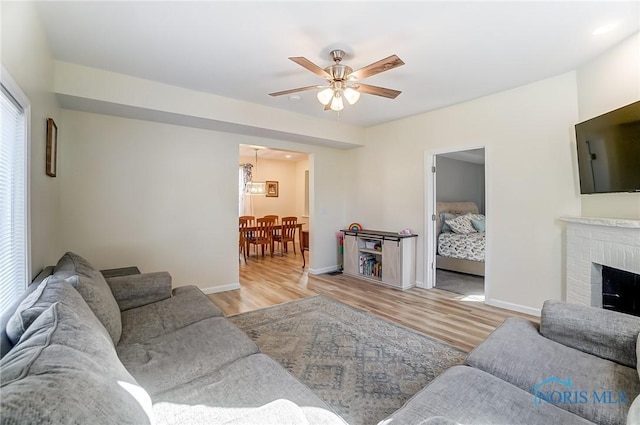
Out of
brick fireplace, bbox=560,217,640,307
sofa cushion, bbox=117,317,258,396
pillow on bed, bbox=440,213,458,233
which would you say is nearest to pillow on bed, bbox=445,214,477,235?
pillow on bed, bbox=440,213,458,233

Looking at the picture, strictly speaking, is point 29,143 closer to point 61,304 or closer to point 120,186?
point 61,304

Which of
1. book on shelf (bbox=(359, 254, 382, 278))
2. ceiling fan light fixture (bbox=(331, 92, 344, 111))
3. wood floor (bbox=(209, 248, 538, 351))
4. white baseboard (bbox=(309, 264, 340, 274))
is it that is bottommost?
wood floor (bbox=(209, 248, 538, 351))

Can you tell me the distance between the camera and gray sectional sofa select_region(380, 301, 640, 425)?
112cm

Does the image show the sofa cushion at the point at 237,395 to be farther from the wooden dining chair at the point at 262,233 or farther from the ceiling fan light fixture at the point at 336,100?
the wooden dining chair at the point at 262,233

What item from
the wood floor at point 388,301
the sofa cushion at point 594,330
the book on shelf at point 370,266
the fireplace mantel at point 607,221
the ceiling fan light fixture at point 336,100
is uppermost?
the ceiling fan light fixture at point 336,100

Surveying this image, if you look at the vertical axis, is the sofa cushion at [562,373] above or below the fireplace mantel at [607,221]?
below

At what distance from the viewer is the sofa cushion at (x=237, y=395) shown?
109 cm

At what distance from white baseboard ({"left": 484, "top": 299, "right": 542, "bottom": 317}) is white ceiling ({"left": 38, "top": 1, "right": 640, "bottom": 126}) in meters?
2.52

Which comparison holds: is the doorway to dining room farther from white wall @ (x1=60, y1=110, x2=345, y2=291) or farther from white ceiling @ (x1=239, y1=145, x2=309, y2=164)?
white wall @ (x1=60, y1=110, x2=345, y2=291)

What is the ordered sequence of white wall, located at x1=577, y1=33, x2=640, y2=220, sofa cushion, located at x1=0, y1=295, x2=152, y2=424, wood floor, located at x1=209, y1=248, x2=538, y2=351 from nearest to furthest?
sofa cushion, located at x1=0, y1=295, x2=152, y2=424, white wall, located at x1=577, y1=33, x2=640, y2=220, wood floor, located at x1=209, y1=248, x2=538, y2=351

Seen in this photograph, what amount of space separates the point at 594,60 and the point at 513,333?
2.68 meters

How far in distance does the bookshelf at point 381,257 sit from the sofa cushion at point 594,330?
2.47 meters

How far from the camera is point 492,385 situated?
129 cm

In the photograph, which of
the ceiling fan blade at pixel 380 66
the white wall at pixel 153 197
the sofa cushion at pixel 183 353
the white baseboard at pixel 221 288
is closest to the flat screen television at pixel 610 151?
the ceiling fan blade at pixel 380 66
